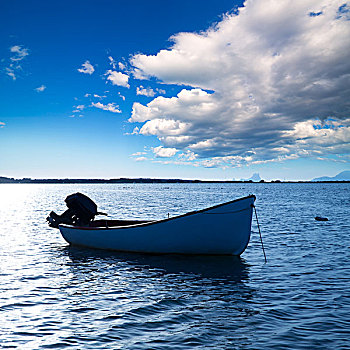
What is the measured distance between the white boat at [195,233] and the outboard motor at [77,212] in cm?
293

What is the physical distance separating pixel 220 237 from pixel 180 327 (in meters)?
7.15

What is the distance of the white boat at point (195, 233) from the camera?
45.5ft

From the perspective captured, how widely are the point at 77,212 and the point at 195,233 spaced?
8582 millimetres

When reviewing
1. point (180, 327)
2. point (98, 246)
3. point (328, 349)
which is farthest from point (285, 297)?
point (98, 246)

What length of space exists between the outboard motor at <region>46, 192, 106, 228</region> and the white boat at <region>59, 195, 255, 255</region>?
116 inches

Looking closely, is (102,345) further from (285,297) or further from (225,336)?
(285,297)

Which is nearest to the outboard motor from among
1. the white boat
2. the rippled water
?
the rippled water

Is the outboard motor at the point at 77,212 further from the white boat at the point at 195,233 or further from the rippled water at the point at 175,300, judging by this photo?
the white boat at the point at 195,233

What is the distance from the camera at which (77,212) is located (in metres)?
19.1

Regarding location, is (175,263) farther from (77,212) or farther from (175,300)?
(77,212)

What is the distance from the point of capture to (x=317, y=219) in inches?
1240

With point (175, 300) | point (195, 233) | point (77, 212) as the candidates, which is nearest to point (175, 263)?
point (195, 233)

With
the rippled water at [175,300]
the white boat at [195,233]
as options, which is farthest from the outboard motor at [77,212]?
the white boat at [195,233]

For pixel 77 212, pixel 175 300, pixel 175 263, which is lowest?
pixel 175 263
